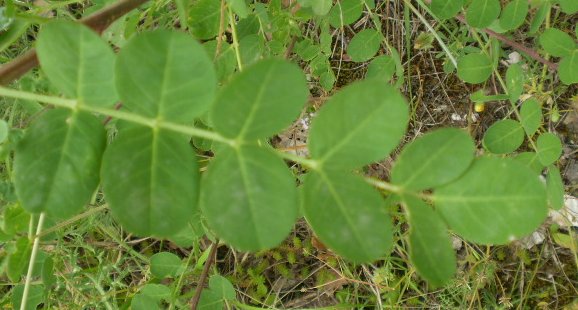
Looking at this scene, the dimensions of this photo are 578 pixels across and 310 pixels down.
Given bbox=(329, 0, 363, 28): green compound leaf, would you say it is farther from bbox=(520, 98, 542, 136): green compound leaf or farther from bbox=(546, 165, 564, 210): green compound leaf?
bbox=(546, 165, 564, 210): green compound leaf

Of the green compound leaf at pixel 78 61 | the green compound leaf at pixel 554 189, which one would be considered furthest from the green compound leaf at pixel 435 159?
the green compound leaf at pixel 554 189

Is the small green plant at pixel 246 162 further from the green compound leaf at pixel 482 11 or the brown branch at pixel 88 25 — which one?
the green compound leaf at pixel 482 11

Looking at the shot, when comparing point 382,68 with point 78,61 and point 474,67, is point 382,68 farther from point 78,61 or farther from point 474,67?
point 78,61

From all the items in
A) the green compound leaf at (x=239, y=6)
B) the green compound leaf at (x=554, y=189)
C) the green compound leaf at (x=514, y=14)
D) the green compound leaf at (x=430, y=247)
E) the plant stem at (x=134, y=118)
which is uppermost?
the plant stem at (x=134, y=118)

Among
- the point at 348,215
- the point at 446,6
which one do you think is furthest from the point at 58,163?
the point at 446,6

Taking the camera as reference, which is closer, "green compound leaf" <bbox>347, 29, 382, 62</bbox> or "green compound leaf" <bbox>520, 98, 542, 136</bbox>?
"green compound leaf" <bbox>520, 98, 542, 136</bbox>

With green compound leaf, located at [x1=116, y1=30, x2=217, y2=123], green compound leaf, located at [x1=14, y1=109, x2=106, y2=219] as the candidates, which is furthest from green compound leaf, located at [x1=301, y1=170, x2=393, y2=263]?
green compound leaf, located at [x1=14, y1=109, x2=106, y2=219]
